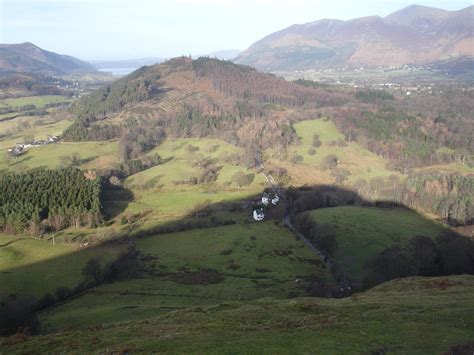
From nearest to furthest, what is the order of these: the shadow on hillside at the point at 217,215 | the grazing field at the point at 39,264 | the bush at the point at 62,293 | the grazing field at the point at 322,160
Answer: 1. the bush at the point at 62,293
2. the grazing field at the point at 39,264
3. the shadow on hillside at the point at 217,215
4. the grazing field at the point at 322,160

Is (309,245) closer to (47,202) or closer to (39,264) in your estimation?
(39,264)

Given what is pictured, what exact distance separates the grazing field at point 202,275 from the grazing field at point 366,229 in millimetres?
7694

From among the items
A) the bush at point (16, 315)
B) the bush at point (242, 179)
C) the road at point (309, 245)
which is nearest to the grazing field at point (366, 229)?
the road at point (309, 245)

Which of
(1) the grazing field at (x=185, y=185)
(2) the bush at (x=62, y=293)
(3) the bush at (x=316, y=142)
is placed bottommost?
(2) the bush at (x=62, y=293)

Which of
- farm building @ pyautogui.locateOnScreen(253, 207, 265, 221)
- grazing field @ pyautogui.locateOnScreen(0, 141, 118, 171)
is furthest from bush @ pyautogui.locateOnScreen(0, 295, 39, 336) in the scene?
grazing field @ pyautogui.locateOnScreen(0, 141, 118, 171)

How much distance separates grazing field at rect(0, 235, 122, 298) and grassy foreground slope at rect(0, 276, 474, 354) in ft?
122

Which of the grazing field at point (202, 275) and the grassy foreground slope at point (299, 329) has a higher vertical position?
the grassy foreground slope at point (299, 329)

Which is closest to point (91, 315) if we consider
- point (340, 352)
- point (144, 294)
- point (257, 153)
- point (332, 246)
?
point (144, 294)

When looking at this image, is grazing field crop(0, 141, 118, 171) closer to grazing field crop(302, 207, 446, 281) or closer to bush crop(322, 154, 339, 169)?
bush crop(322, 154, 339, 169)

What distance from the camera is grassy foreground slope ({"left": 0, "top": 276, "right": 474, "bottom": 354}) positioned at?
33.3 metres

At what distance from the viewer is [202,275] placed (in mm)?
86125

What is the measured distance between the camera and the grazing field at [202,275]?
67250 mm

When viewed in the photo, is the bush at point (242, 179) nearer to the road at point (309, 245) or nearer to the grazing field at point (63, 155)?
the road at point (309, 245)

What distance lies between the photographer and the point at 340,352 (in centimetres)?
3194
